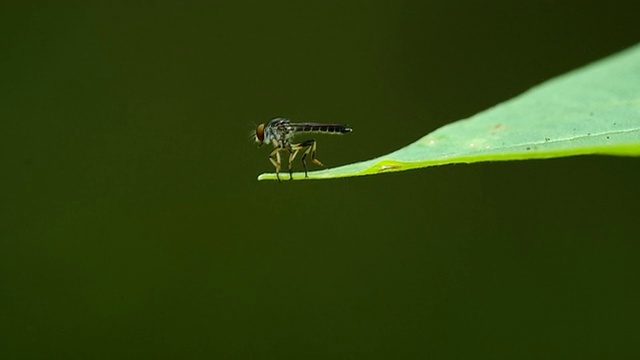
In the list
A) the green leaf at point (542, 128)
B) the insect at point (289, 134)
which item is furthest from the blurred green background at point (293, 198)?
the green leaf at point (542, 128)

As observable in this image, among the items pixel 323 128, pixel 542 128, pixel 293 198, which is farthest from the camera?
pixel 293 198

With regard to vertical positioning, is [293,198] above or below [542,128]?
above

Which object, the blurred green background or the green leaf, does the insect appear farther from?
the blurred green background

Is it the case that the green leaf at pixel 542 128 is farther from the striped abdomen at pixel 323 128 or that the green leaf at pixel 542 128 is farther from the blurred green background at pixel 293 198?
the blurred green background at pixel 293 198

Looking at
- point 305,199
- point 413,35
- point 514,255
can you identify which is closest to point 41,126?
point 305,199

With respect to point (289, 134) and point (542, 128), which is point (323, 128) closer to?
point (289, 134)

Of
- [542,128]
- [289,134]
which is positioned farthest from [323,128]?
[542,128]

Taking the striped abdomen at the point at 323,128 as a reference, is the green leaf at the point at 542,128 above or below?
below

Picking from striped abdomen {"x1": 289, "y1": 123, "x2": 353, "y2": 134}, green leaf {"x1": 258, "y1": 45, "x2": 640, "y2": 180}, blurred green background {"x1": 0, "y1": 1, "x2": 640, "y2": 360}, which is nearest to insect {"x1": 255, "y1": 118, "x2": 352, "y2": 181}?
striped abdomen {"x1": 289, "y1": 123, "x2": 353, "y2": 134}
